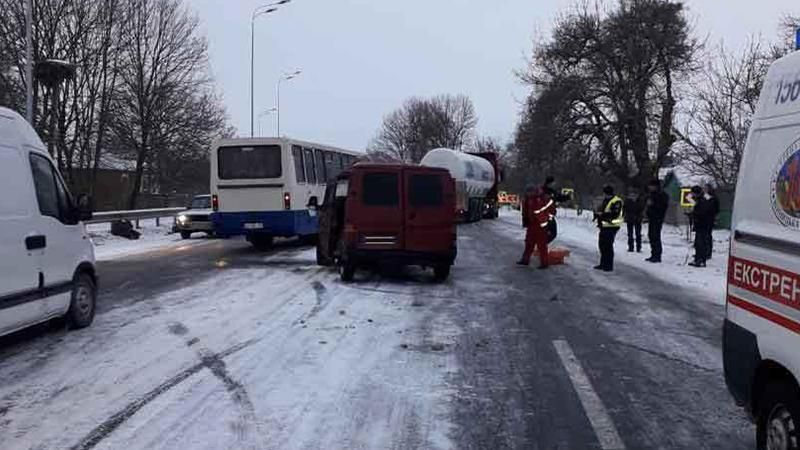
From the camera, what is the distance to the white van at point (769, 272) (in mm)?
3787

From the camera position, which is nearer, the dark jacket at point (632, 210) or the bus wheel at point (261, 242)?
the dark jacket at point (632, 210)

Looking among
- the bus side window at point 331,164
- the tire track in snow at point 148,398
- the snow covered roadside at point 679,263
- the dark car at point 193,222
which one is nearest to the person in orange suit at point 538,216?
the snow covered roadside at point 679,263

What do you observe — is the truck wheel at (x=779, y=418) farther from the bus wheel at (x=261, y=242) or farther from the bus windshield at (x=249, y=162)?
the bus wheel at (x=261, y=242)

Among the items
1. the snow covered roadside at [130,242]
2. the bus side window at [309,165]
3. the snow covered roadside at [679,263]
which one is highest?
the bus side window at [309,165]

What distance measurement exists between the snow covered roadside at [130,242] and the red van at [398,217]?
829cm

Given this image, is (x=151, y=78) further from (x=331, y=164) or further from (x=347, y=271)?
(x=347, y=271)

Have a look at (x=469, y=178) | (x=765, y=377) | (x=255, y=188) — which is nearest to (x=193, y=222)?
(x=255, y=188)

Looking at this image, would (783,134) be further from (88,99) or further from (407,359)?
(88,99)

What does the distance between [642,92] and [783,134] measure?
34075 mm

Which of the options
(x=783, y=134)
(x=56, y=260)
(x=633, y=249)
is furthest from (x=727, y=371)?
(x=633, y=249)

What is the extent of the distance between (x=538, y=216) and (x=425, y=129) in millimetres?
80377

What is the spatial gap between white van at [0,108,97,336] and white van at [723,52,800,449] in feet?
19.6

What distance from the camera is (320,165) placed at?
22594 mm

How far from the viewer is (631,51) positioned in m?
36.6
